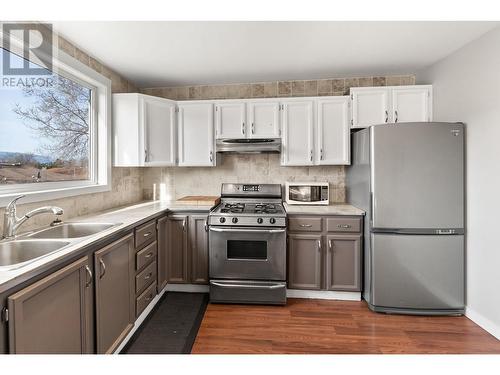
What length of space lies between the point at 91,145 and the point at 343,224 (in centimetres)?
267

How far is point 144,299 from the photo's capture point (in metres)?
2.31

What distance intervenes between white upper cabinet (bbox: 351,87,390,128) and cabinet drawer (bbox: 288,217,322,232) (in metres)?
1.16

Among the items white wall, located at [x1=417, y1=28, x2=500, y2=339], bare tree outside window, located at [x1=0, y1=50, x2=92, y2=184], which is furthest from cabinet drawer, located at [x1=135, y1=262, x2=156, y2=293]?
white wall, located at [x1=417, y1=28, x2=500, y2=339]

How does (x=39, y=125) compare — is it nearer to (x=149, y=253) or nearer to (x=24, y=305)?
(x=149, y=253)

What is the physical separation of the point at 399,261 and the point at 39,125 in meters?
3.25

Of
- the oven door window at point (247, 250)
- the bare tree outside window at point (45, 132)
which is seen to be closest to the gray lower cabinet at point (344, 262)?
the oven door window at point (247, 250)

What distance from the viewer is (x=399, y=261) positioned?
8.11 ft

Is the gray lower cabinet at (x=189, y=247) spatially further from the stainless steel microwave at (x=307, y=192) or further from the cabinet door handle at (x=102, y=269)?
the cabinet door handle at (x=102, y=269)

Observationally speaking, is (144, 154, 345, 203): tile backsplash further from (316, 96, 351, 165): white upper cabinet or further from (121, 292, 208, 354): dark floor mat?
(121, 292, 208, 354): dark floor mat

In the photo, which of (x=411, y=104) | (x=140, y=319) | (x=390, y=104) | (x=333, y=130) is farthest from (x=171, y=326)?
(x=411, y=104)

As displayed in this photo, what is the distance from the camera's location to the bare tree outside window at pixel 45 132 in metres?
1.86

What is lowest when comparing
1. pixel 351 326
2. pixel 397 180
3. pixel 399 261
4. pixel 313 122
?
pixel 351 326

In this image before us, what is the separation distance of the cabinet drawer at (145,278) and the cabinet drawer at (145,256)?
62mm
